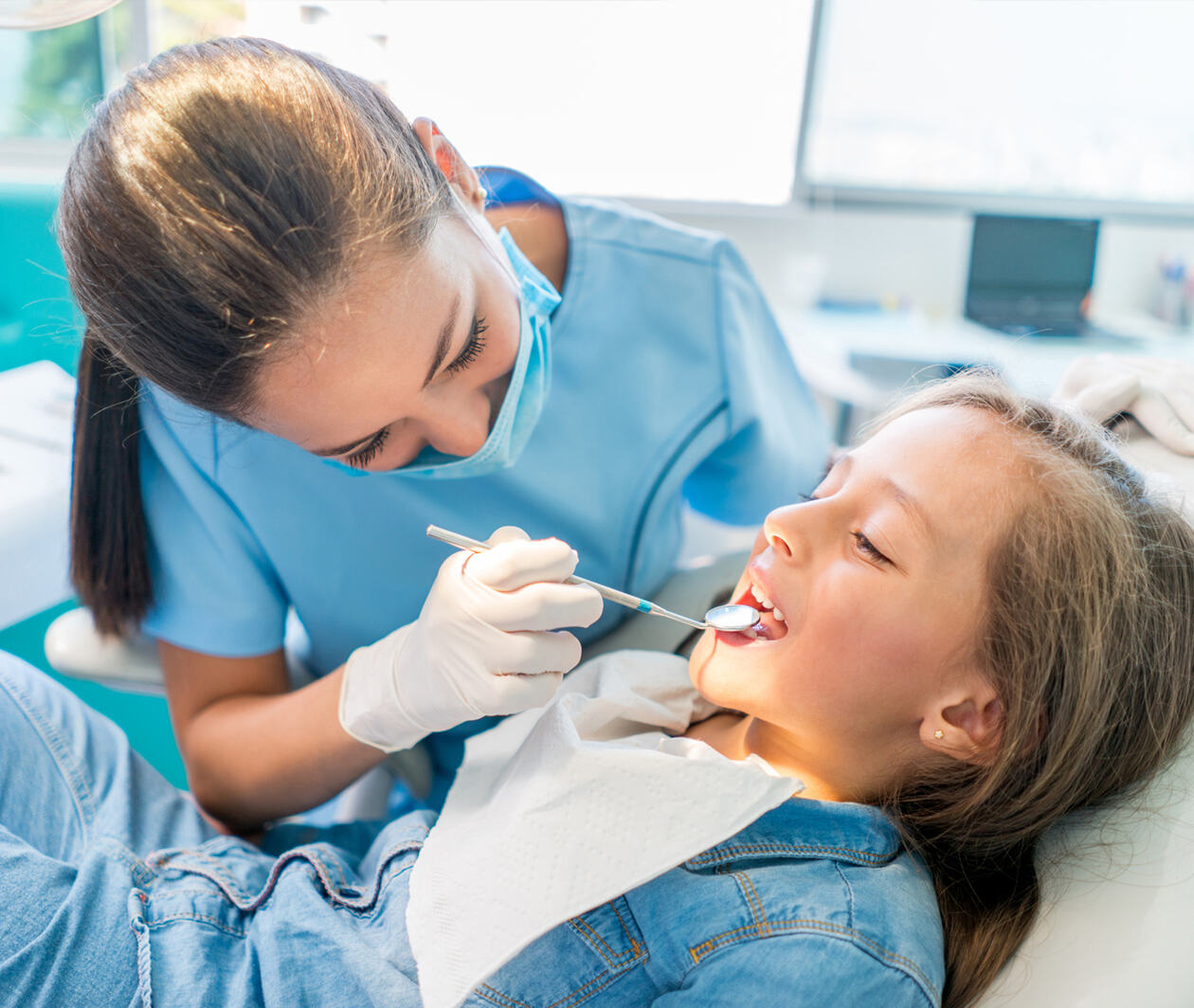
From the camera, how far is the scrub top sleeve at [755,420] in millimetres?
1456

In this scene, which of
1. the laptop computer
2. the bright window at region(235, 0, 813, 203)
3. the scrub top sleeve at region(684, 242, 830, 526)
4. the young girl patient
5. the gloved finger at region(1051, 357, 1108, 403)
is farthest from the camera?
the laptop computer

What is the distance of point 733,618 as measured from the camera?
1049mm

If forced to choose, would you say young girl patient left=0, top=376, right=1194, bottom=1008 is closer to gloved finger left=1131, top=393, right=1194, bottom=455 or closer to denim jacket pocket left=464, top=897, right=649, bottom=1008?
denim jacket pocket left=464, top=897, right=649, bottom=1008

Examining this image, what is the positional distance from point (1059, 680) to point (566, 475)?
672 mm

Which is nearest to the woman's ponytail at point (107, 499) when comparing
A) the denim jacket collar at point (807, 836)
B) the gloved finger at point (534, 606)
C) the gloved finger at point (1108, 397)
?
the gloved finger at point (534, 606)

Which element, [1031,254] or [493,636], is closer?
[493,636]

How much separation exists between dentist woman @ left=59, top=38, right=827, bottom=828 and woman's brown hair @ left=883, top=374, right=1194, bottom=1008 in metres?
0.45

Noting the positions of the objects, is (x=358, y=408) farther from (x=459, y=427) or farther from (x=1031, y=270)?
(x=1031, y=270)

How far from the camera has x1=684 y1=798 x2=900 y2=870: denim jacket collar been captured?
37.9 inches

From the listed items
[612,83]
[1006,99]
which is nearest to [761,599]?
[612,83]

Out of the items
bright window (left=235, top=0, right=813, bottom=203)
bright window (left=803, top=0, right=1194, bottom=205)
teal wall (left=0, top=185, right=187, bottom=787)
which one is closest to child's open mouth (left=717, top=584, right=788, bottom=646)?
teal wall (left=0, top=185, right=187, bottom=787)

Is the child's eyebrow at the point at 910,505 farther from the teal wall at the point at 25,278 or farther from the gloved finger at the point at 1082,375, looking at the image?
the teal wall at the point at 25,278

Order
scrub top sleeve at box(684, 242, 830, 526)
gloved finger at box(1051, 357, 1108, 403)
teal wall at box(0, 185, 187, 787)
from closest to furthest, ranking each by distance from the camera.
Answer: gloved finger at box(1051, 357, 1108, 403), scrub top sleeve at box(684, 242, 830, 526), teal wall at box(0, 185, 187, 787)

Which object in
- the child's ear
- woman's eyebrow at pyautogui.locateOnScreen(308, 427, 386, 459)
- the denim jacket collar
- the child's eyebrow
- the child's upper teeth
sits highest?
woman's eyebrow at pyautogui.locateOnScreen(308, 427, 386, 459)
